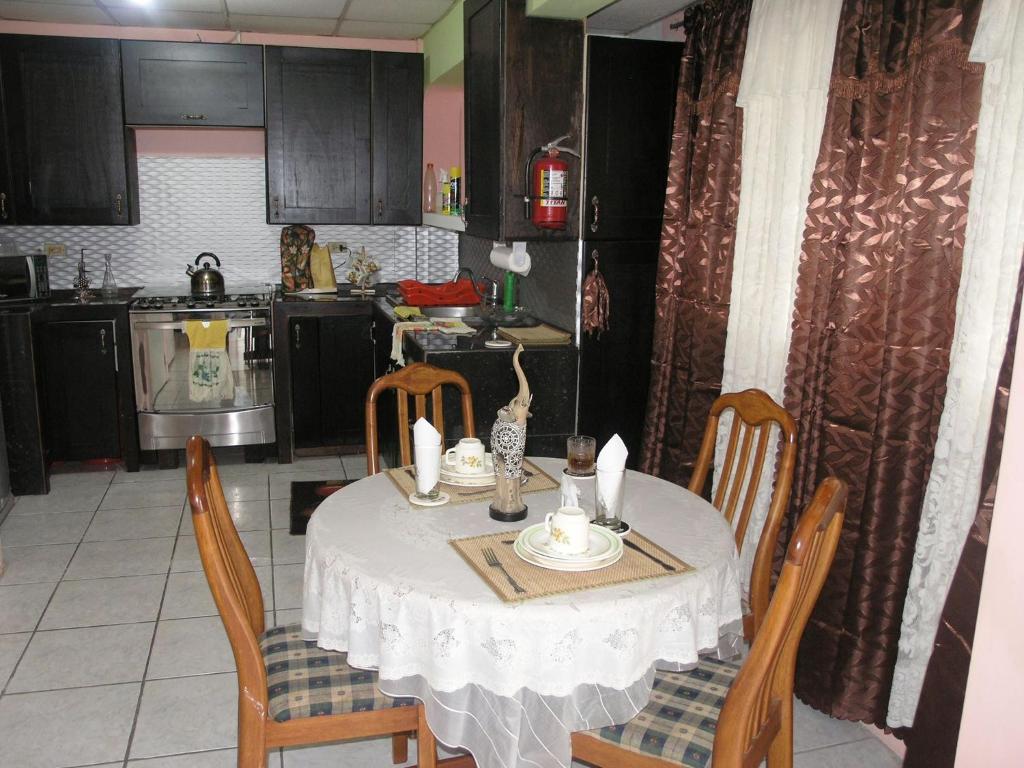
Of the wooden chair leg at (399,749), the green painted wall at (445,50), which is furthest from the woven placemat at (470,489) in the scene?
the green painted wall at (445,50)

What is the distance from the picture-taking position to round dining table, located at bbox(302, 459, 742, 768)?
1.54 m

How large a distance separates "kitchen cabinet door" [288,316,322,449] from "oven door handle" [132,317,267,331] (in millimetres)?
162

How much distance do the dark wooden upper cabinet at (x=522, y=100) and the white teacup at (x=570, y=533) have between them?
1836 mm

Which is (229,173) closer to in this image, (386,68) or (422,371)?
(386,68)

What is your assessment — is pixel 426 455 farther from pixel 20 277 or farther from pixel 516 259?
pixel 20 277

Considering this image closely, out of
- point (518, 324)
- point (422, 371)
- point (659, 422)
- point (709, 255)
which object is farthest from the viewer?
point (518, 324)

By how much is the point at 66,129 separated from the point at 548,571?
3.96m

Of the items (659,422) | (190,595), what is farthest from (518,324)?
(190,595)

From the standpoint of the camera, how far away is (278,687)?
5.74ft

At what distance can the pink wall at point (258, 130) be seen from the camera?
4.72 metres

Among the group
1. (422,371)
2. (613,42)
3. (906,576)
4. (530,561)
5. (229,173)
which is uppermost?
(613,42)

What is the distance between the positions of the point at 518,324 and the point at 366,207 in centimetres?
148

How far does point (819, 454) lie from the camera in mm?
2385

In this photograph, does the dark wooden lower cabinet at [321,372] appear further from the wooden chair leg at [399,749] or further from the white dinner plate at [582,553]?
the white dinner plate at [582,553]
